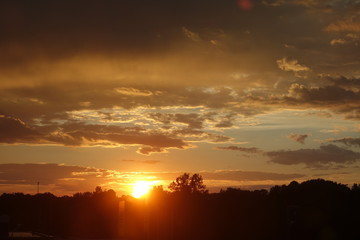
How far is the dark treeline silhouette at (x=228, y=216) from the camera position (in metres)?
33.1

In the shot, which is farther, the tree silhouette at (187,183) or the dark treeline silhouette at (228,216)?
the tree silhouette at (187,183)

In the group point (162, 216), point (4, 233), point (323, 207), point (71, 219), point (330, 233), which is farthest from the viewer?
point (71, 219)

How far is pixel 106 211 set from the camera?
5784cm

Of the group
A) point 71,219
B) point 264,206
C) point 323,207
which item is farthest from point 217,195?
point 71,219

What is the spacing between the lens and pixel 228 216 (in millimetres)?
39969

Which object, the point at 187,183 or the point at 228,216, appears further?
the point at 187,183

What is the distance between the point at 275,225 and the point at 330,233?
459 centimetres

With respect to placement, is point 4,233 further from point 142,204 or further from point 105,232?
point 105,232

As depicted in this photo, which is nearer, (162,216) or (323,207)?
(323,207)

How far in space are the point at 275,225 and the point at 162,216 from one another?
1238 cm

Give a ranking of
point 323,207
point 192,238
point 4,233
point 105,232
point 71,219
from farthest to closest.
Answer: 1. point 71,219
2. point 105,232
3. point 192,238
4. point 323,207
5. point 4,233

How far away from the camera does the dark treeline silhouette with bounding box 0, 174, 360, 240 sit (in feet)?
109

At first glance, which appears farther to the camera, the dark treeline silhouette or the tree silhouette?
the tree silhouette

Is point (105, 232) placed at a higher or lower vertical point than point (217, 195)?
lower
